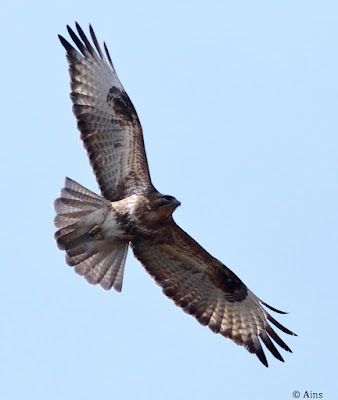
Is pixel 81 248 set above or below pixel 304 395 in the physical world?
above

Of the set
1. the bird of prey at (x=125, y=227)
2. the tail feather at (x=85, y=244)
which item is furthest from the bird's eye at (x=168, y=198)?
the tail feather at (x=85, y=244)

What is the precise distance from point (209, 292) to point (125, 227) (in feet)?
4.95

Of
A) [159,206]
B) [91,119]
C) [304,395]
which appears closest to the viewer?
[304,395]

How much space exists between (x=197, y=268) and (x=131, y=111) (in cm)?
209

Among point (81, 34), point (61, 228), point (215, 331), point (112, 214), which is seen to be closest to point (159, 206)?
point (112, 214)

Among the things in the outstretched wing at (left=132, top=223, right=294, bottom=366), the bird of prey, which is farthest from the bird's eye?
the outstretched wing at (left=132, top=223, right=294, bottom=366)

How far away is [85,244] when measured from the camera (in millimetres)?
9453

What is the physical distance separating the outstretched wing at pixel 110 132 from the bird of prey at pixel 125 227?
0.04ft

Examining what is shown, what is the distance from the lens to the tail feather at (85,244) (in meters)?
9.24

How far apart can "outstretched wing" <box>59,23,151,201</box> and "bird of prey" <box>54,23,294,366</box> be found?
0.04 ft

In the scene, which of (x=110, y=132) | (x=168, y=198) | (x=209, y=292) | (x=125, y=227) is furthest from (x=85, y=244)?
(x=209, y=292)

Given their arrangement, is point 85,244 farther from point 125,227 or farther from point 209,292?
point 209,292

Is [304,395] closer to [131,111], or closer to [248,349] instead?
[248,349]

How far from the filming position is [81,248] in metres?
9.44
